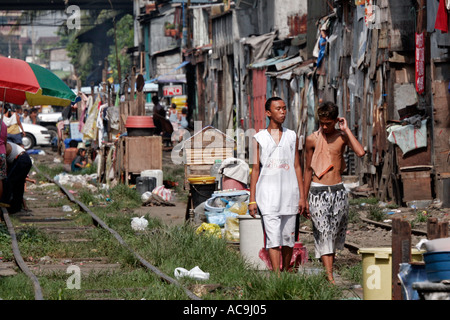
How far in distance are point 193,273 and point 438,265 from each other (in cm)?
335

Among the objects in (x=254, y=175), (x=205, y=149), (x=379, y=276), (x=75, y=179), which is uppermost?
(x=205, y=149)

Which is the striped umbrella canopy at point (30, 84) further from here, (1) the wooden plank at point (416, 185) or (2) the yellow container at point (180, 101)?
(2) the yellow container at point (180, 101)

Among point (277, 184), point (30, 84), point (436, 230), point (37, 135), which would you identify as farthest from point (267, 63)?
point (436, 230)

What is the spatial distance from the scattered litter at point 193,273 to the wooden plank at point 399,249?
2.55 metres

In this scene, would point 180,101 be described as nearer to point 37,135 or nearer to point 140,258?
point 37,135

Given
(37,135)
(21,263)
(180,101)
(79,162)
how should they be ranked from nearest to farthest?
(21,263) → (79,162) → (37,135) → (180,101)

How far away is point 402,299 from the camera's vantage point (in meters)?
6.72

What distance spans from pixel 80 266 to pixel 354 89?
10740 mm

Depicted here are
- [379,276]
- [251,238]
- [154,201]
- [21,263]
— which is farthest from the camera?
[154,201]

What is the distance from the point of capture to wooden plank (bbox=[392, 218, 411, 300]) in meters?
6.84

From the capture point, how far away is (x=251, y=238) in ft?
33.9

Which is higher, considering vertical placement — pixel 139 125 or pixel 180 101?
pixel 180 101

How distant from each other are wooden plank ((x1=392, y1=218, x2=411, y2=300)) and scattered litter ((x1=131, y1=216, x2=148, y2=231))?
7.28m
